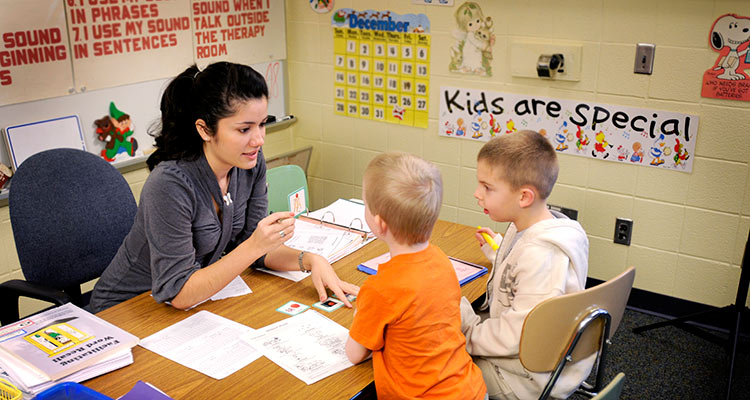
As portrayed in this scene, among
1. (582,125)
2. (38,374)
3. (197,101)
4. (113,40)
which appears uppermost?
(113,40)

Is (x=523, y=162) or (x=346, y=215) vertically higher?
(x=523, y=162)

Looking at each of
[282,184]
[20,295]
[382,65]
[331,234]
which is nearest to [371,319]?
[331,234]

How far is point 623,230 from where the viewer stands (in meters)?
3.29

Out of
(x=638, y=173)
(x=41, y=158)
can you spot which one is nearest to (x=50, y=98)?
(x=41, y=158)

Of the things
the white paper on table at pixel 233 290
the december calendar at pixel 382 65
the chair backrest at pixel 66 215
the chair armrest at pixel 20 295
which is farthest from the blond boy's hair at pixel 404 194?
the december calendar at pixel 382 65

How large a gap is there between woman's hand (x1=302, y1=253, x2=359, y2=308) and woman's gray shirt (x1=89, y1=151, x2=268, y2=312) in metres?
0.20

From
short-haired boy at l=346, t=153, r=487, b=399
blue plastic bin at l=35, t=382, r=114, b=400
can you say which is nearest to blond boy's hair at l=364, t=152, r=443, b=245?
short-haired boy at l=346, t=153, r=487, b=399

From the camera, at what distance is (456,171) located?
3689 millimetres

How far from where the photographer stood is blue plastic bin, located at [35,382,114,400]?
50.7 inches

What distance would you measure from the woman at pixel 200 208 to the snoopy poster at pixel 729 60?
6.58 feet

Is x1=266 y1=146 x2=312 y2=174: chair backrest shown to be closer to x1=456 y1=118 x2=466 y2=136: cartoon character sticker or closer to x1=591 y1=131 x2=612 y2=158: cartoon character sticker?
x1=456 y1=118 x2=466 y2=136: cartoon character sticker

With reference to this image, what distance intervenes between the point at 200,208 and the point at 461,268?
0.82 meters

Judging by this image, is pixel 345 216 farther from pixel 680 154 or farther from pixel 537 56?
pixel 680 154

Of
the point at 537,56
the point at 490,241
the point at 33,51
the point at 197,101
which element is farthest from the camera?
the point at 537,56
